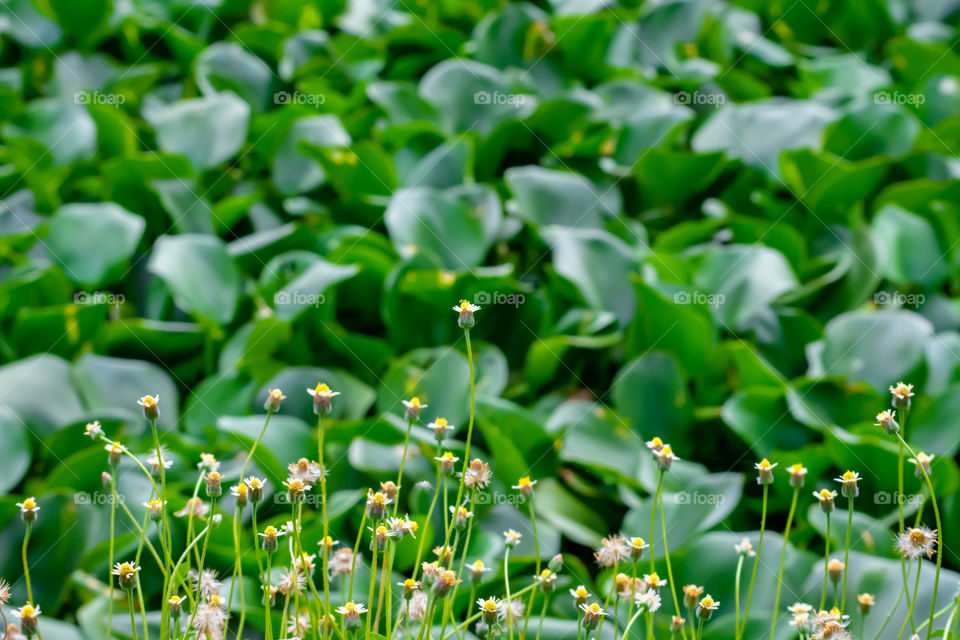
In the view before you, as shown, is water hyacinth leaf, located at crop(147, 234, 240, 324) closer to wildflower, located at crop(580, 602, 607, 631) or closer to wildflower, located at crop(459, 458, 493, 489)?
wildflower, located at crop(459, 458, 493, 489)

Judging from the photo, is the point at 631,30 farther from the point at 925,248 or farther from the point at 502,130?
the point at 925,248

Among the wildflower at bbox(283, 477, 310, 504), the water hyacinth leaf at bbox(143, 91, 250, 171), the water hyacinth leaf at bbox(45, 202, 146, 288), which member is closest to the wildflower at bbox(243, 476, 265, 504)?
the wildflower at bbox(283, 477, 310, 504)

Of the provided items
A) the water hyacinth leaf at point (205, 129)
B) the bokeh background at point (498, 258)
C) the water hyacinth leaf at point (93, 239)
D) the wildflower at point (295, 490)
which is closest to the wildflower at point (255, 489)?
the wildflower at point (295, 490)

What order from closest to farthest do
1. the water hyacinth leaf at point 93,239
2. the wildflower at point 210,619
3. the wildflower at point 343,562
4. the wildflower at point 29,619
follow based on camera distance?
1. the wildflower at point 29,619
2. the wildflower at point 210,619
3. the wildflower at point 343,562
4. the water hyacinth leaf at point 93,239

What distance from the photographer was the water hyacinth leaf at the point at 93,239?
1.91 meters

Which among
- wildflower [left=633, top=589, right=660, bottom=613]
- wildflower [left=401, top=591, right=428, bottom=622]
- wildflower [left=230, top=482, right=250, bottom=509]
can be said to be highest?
wildflower [left=230, top=482, right=250, bottom=509]

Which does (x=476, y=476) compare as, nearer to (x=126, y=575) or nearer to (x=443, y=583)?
(x=443, y=583)

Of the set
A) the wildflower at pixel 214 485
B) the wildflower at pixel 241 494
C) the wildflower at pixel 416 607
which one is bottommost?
the wildflower at pixel 416 607

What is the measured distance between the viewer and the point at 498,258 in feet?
6.59

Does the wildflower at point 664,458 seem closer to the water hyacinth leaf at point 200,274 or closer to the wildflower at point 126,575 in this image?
the wildflower at point 126,575

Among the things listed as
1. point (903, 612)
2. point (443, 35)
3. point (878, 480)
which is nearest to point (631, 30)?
point (443, 35)

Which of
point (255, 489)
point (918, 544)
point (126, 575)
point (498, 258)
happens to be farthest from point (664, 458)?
point (498, 258)

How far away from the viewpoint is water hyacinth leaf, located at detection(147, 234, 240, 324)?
1783 millimetres

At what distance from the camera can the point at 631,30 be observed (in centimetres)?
264
